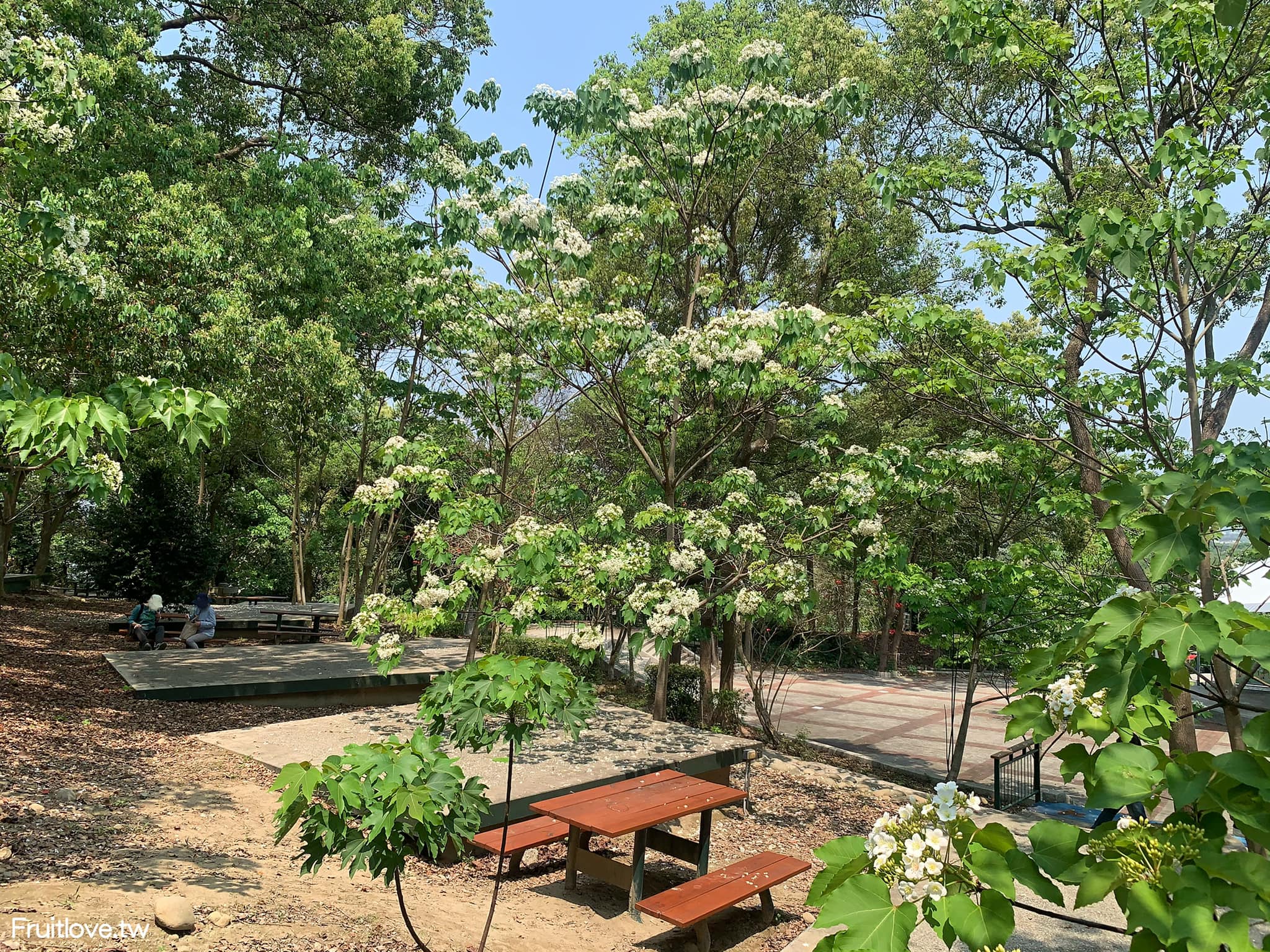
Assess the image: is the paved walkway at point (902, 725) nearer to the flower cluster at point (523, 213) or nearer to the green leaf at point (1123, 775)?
the flower cluster at point (523, 213)

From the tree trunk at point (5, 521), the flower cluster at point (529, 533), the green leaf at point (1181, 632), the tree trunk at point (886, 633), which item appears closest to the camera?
the green leaf at point (1181, 632)

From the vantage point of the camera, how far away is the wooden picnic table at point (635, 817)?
487 centimetres

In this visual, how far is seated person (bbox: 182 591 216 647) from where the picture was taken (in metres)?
11.8

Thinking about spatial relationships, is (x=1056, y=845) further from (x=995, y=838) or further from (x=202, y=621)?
(x=202, y=621)

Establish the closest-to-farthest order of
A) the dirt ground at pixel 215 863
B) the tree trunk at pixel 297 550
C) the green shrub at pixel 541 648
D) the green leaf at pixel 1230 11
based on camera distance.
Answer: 1. the green leaf at pixel 1230 11
2. the dirt ground at pixel 215 863
3. the green shrub at pixel 541 648
4. the tree trunk at pixel 297 550

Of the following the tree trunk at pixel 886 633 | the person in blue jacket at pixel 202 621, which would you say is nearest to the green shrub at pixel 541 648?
the person in blue jacket at pixel 202 621

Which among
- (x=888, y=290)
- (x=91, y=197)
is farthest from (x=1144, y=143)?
(x=91, y=197)

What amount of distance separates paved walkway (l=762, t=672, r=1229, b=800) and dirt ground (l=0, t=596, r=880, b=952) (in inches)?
174

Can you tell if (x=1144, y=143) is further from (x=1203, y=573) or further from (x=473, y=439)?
(x=473, y=439)

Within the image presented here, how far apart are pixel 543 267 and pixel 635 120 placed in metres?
1.66

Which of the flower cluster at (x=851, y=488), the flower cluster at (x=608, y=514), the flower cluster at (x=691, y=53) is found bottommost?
the flower cluster at (x=608, y=514)

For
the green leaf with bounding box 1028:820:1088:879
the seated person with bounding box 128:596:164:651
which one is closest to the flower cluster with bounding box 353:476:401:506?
the green leaf with bounding box 1028:820:1088:879

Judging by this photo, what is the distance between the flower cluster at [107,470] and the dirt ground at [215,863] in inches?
69.4

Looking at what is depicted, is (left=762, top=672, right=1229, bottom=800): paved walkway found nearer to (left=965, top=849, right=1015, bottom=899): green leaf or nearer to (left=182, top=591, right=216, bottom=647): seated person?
(left=965, top=849, right=1015, bottom=899): green leaf
